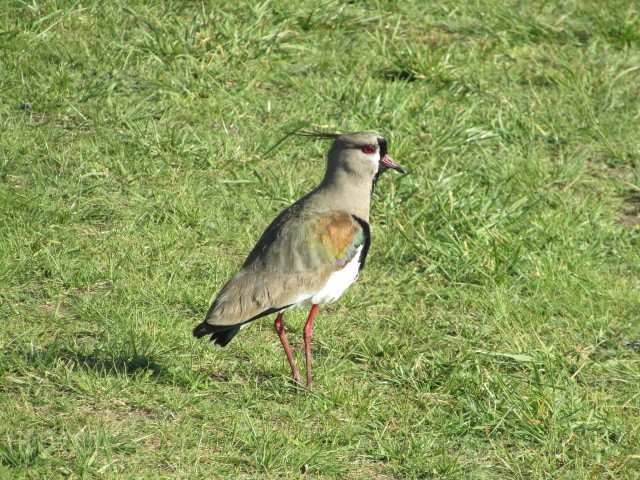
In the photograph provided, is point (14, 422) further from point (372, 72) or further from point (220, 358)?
point (372, 72)

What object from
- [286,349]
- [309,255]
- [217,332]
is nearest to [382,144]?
[309,255]

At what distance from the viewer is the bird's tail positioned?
5184mm

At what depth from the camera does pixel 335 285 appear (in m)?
5.62

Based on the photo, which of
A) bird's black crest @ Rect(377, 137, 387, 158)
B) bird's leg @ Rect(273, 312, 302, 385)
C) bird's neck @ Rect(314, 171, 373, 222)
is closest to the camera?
bird's leg @ Rect(273, 312, 302, 385)

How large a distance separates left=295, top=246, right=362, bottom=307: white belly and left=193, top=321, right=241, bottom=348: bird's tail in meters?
0.43

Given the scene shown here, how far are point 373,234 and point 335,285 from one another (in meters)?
1.48

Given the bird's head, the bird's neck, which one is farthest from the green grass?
the bird's head

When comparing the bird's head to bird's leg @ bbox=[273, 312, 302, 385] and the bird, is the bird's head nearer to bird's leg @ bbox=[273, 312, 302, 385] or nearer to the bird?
the bird

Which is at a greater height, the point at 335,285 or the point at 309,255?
the point at 309,255

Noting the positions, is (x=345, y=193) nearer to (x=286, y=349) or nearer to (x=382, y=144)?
(x=382, y=144)

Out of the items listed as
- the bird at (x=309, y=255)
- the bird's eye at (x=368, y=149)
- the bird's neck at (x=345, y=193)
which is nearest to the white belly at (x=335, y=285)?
the bird at (x=309, y=255)

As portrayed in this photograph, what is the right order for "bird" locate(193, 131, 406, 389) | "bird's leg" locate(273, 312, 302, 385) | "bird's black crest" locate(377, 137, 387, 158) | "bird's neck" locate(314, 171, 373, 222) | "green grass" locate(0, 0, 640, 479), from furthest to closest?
1. "bird's black crest" locate(377, 137, 387, 158)
2. "bird's neck" locate(314, 171, 373, 222)
3. "bird's leg" locate(273, 312, 302, 385)
4. "bird" locate(193, 131, 406, 389)
5. "green grass" locate(0, 0, 640, 479)

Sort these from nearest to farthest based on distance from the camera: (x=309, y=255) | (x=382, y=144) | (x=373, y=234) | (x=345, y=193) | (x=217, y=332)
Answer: (x=217, y=332) < (x=309, y=255) < (x=345, y=193) < (x=382, y=144) < (x=373, y=234)

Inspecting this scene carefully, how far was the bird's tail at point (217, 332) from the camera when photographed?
5184 mm
